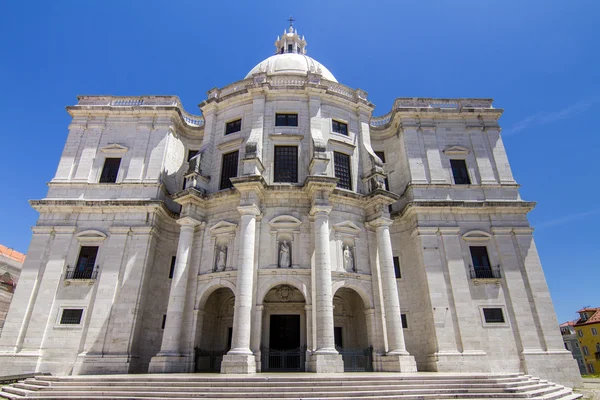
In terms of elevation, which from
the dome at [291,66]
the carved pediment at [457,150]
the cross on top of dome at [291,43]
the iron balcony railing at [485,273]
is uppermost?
the cross on top of dome at [291,43]

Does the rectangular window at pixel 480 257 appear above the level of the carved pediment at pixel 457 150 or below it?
below

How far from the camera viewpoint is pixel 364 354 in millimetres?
19188

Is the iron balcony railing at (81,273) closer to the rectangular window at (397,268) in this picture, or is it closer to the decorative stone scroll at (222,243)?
the decorative stone scroll at (222,243)

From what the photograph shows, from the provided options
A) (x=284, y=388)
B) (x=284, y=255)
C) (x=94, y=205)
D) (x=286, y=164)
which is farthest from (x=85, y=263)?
(x=284, y=388)

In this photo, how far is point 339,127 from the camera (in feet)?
82.5

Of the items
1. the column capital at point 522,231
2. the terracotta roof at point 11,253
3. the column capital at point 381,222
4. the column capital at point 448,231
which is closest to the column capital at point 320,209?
the column capital at point 381,222

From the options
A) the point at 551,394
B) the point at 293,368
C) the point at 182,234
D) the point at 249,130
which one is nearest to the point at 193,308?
the point at 182,234

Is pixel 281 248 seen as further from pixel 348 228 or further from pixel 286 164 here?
pixel 286 164

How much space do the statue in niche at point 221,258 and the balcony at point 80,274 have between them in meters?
8.08

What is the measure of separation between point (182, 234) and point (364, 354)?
12823mm

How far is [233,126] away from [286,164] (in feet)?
18.3

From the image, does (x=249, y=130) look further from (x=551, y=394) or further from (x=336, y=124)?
(x=551, y=394)

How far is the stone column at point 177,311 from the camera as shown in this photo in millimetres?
17953

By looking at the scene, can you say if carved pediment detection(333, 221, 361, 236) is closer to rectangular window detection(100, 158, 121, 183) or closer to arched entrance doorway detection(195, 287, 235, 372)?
arched entrance doorway detection(195, 287, 235, 372)
